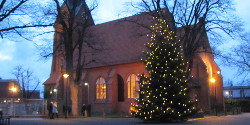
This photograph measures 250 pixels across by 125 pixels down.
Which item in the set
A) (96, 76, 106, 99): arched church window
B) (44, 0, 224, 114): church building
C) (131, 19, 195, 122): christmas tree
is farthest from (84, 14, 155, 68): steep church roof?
(131, 19, 195, 122): christmas tree

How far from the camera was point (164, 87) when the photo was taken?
2086cm

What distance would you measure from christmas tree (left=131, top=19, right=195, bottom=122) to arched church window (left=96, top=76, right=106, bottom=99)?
2173 cm

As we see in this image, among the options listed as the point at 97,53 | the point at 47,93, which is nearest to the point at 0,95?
the point at 47,93

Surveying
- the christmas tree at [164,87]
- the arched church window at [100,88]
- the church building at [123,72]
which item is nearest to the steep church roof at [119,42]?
the church building at [123,72]

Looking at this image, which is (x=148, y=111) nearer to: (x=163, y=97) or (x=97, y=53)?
(x=163, y=97)

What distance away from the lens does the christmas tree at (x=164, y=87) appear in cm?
2072

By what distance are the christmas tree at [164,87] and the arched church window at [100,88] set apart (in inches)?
856

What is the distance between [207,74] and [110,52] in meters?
13.5

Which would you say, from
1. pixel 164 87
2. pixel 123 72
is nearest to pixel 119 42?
pixel 123 72

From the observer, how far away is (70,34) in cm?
3197

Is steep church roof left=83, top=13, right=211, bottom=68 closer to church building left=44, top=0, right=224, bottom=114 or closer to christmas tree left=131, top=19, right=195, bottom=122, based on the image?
church building left=44, top=0, right=224, bottom=114

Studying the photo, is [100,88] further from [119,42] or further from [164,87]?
[164,87]

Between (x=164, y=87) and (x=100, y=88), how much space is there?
23912 millimetres

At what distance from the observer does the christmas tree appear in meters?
20.7
